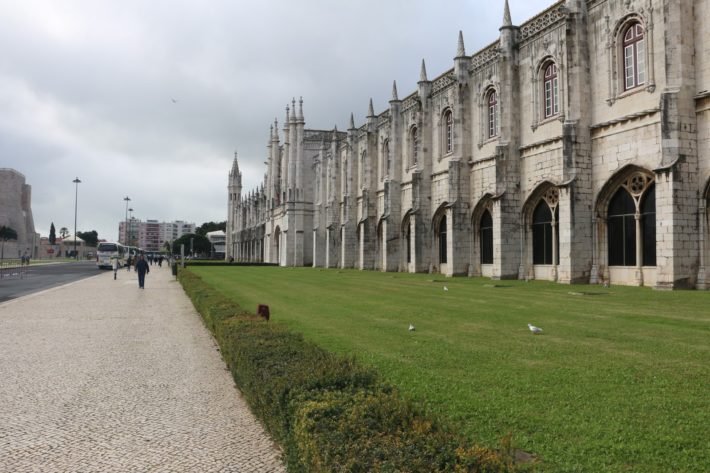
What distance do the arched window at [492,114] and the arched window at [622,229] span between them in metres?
8.80

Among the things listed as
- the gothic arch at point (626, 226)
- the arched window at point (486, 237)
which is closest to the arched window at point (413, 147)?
the arched window at point (486, 237)

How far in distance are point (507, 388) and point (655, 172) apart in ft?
49.7

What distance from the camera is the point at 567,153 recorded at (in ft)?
71.9

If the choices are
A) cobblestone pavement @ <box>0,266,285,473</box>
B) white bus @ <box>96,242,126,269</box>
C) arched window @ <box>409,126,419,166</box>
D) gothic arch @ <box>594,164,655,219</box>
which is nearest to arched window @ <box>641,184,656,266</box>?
gothic arch @ <box>594,164,655,219</box>

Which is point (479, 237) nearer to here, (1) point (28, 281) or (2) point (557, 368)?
(2) point (557, 368)

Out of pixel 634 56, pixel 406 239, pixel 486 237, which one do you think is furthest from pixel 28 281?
pixel 634 56

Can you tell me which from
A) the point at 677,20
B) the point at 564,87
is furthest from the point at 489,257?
the point at 677,20

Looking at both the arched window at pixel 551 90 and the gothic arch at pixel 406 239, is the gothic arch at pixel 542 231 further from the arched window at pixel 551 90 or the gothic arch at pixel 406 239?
the gothic arch at pixel 406 239

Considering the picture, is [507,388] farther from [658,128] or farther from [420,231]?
[420,231]

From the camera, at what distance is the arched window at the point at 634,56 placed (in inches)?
802

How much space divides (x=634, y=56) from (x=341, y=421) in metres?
22.0

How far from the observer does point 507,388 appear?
5.95m

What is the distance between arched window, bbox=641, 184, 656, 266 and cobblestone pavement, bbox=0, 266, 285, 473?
16.4 metres

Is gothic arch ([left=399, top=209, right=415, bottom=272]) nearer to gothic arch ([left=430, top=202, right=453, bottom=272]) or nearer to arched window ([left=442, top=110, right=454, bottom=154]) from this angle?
gothic arch ([left=430, top=202, right=453, bottom=272])
